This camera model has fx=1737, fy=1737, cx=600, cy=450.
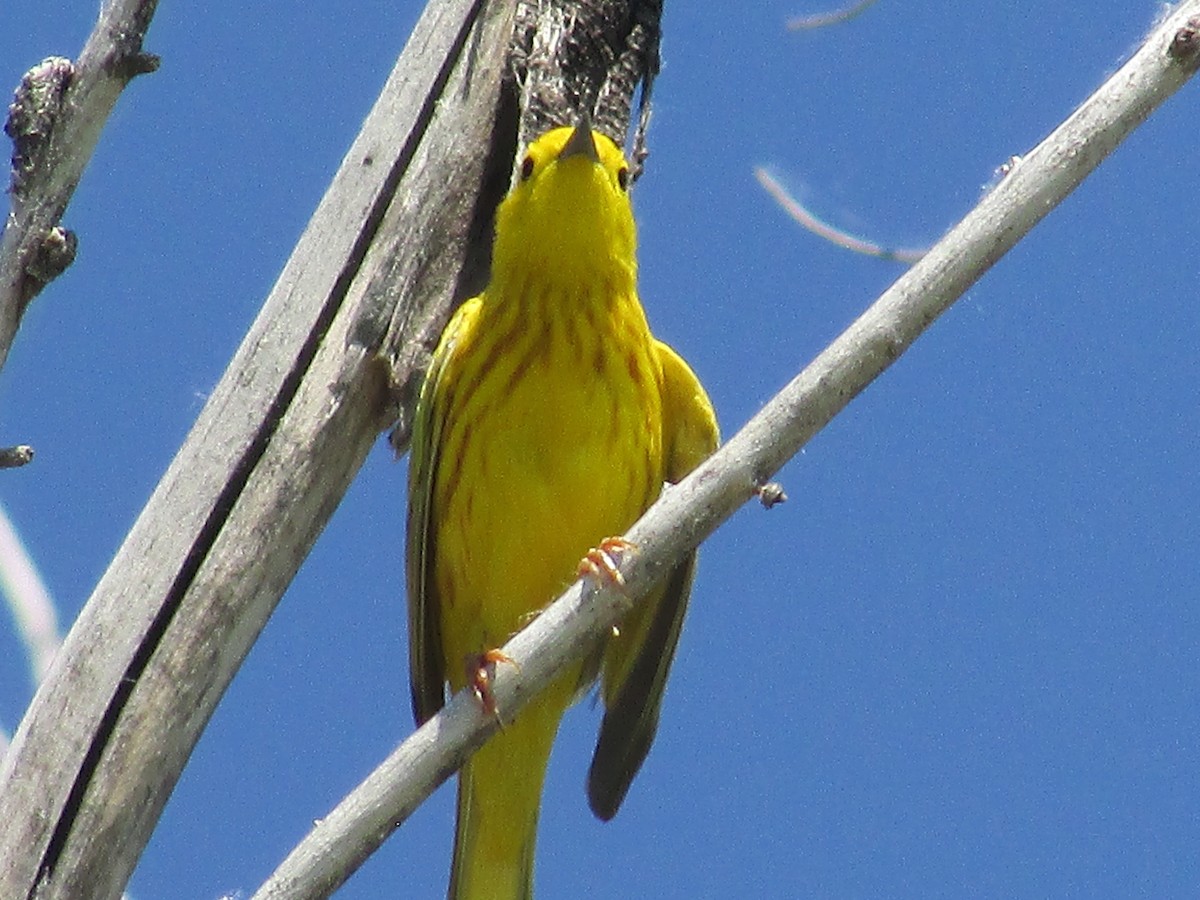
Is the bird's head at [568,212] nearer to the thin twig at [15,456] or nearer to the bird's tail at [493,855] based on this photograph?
the bird's tail at [493,855]

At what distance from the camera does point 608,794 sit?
4.82m

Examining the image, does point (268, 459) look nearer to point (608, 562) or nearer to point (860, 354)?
point (608, 562)

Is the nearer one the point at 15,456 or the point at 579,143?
the point at 15,456

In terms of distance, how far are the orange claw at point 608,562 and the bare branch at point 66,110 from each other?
114cm

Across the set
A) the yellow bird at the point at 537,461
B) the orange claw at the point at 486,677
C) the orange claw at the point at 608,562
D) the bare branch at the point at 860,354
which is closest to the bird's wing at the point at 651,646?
the yellow bird at the point at 537,461

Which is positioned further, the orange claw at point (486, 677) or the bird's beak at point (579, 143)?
the bird's beak at point (579, 143)

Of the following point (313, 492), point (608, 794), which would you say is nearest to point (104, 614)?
point (313, 492)

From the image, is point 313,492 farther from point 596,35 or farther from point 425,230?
point 596,35

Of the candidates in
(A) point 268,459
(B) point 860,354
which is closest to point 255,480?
(A) point 268,459

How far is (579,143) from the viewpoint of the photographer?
4.58 meters

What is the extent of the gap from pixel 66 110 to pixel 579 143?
70.9 inches

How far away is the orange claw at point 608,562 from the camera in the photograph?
129 inches

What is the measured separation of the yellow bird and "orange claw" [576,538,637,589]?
77 cm

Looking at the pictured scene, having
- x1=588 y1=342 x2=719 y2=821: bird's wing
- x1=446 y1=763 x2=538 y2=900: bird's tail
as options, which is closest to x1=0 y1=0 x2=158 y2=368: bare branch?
x1=588 y1=342 x2=719 y2=821: bird's wing
